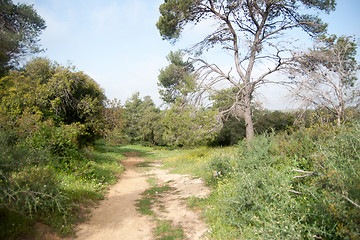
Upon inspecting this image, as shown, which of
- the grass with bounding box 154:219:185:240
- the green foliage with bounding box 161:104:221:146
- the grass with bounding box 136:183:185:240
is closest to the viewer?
the grass with bounding box 154:219:185:240

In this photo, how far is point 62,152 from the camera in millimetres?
9047

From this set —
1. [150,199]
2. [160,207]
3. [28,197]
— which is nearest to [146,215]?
[160,207]

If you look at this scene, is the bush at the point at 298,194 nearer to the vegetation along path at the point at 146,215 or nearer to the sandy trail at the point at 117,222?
the vegetation along path at the point at 146,215

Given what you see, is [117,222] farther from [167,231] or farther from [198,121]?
[198,121]

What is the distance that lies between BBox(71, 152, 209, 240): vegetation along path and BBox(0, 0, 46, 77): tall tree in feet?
39.7

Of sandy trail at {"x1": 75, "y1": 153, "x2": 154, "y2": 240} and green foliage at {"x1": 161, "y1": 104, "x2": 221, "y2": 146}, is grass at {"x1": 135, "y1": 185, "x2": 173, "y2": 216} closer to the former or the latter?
sandy trail at {"x1": 75, "y1": 153, "x2": 154, "y2": 240}

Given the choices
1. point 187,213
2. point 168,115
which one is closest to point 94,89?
point 168,115

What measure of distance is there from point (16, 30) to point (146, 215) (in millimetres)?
16957

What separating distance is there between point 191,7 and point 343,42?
705 cm

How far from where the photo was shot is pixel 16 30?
1493 cm

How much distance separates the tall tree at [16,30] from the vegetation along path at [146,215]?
12102 mm

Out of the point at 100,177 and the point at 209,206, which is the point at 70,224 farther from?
the point at 100,177

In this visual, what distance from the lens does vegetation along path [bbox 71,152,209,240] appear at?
479cm

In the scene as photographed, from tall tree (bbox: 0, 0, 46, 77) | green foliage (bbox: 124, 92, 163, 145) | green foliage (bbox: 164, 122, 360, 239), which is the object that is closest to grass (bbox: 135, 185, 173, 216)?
green foliage (bbox: 164, 122, 360, 239)
